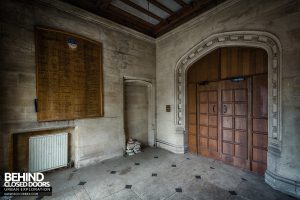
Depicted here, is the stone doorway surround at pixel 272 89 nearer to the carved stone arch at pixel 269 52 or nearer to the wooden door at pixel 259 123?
the carved stone arch at pixel 269 52

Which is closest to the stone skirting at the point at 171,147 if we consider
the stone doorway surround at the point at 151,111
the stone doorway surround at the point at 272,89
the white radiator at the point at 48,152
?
the stone doorway surround at the point at 151,111

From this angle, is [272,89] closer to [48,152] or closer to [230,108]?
[230,108]

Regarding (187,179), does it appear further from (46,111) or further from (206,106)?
(46,111)

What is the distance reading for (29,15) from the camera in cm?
302

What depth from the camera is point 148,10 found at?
3863 mm

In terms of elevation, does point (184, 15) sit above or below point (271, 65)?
above

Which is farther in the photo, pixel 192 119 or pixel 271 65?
pixel 192 119

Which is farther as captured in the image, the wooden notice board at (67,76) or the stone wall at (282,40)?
the wooden notice board at (67,76)

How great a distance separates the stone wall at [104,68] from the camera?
281 centimetres

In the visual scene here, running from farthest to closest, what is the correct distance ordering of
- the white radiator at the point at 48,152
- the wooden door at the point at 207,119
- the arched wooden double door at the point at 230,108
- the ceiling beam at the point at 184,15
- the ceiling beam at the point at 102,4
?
the wooden door at the point at 207,119, the ceiling beam at the point at 184,15, the ceiling beam at the point at 102,4, the arched wooden double door at the point at 230,108, the white radiator at the point at 48,152

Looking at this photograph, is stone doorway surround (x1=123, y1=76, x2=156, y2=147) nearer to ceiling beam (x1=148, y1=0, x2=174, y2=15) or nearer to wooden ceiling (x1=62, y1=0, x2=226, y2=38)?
wooden ceiling (x1=62, y1=0, x2=226, y2=38)

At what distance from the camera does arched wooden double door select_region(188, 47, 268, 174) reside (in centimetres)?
321

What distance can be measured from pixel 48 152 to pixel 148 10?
430 cm

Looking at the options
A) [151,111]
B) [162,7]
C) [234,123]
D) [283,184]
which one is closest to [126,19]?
[162,7]
